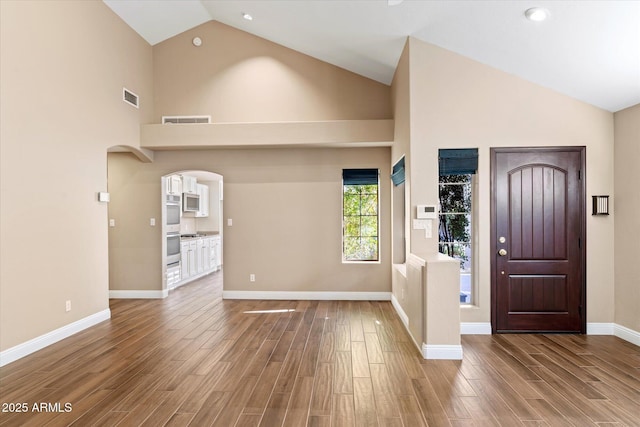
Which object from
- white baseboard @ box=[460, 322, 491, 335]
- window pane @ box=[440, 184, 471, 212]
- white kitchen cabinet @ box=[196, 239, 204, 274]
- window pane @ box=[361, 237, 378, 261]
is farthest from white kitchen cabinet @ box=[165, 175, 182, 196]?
white baseboard @ box=[460, 322, 491, 335]

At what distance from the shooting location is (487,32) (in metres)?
3.40

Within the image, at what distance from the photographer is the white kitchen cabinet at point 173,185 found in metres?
6.43

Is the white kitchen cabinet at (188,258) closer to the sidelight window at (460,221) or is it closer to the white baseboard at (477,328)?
the sidelight window at (460,221)

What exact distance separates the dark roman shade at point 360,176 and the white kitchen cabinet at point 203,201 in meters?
4.55

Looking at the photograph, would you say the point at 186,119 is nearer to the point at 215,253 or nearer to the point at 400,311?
the point at 215,253

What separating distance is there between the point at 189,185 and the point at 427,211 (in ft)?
19.4

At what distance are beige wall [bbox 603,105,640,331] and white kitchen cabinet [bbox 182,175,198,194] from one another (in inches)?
294

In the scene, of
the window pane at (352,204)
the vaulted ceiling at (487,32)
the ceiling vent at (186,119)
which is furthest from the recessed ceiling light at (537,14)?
the ceiling vent at (186,119)

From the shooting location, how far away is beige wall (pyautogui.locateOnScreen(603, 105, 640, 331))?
144 inches

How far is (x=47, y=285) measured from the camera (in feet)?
12.2

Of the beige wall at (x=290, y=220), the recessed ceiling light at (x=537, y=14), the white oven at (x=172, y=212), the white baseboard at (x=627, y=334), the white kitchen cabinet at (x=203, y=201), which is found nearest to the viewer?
the recessed ceiling light at (x=537, y=14)

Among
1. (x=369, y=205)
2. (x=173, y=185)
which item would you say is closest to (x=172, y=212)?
(x=173, y=185)

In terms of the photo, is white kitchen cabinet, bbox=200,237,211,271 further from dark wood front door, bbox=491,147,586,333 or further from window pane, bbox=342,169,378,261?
dark wood front door, bbox=491,147,586,333

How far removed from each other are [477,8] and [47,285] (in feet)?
17.7
